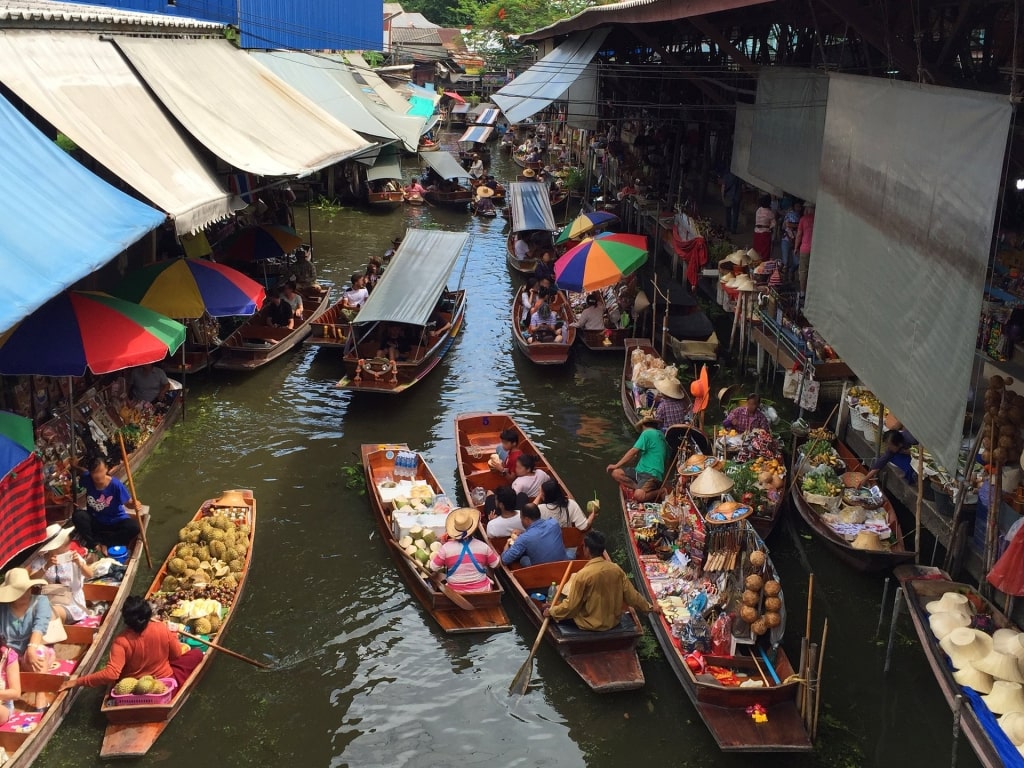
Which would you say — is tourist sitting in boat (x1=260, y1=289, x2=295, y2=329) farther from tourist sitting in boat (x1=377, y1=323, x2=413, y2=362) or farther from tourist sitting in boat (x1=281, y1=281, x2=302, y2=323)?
tourist sitting in boat (x1=377, y1=323, x2=413, y2=362)

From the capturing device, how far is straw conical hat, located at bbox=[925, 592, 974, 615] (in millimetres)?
7969

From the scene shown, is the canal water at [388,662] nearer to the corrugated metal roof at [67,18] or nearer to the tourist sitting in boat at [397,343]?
the tourist sitting in boat at [397,343]

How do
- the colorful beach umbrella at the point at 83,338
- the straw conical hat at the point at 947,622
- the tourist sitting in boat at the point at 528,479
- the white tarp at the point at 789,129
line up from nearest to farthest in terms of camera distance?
the straw conical hat at the point at 947,622 < the colorful beach umbrella at the point at 83,338 < the tourist sitting in boat at the point at 528,479 < the white tarp at the point at 789,129

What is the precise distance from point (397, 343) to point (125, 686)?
8532mm

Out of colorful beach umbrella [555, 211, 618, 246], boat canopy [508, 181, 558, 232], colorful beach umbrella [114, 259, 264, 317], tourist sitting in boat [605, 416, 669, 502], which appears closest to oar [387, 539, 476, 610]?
tourist sitting in boat [605, 416, 669, 502]

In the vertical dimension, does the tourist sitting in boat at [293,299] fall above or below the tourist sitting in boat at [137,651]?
above

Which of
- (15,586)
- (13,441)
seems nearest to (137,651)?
(15,586)

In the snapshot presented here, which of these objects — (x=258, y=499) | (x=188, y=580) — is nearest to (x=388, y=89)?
A: (x=258, y=499)

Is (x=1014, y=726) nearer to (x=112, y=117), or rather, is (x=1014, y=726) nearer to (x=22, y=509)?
(x=22, y=509)

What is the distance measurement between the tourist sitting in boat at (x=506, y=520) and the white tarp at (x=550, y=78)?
1212cm

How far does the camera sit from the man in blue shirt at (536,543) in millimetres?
8828

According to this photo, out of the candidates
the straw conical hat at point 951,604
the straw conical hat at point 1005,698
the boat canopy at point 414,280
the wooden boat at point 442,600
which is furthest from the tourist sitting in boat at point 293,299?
the straw conical hat at point 1005,698

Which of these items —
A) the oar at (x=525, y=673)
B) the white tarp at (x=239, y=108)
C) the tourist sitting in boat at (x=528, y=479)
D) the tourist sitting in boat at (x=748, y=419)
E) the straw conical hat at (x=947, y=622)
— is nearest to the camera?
the straw conical hat at (x=947, y=622)

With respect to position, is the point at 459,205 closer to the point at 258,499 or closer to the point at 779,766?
the point at 258,499
